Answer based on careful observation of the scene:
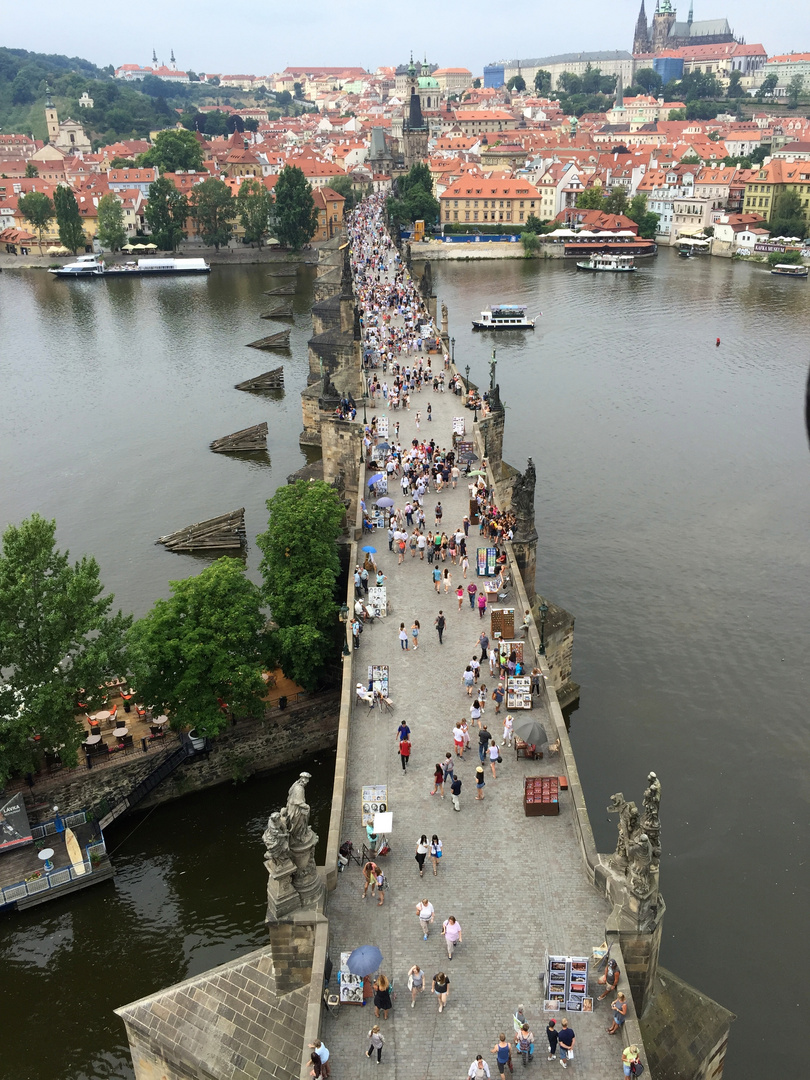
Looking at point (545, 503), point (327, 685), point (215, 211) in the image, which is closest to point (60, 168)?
point (215, 211)

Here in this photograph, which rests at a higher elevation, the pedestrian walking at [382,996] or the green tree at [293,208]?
the green tree at [293,208]

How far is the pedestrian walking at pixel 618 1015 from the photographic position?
16.0 meters

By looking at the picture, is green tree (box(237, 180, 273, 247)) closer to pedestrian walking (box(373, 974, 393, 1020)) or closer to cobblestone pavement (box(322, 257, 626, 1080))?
cobblestone pavement (box(322, 257, 626, 1080))

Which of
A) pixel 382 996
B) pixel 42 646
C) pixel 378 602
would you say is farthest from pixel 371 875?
pixel 42 646

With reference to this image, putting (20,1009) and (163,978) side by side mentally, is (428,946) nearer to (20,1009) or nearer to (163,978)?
(163,978)

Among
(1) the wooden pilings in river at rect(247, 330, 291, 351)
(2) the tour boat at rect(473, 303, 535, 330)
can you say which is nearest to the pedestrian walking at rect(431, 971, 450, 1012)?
(1) the wooden pilings in river at rect(247, 330, 291, 351)

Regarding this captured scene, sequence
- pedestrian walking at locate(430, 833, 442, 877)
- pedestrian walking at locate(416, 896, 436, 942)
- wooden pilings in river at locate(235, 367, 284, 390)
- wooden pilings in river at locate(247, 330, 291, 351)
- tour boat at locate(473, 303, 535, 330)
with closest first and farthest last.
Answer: pedestrian walking at locate(416, 896, 436, 942), pedestrian walking at locate(430, 833, 442, 877), wooden pilings in river at locate(235, 367, 284, 390), wooden pilings in river at locate(247, 330, 291, 351), tour boat at locate(473, 303, 535, 330)

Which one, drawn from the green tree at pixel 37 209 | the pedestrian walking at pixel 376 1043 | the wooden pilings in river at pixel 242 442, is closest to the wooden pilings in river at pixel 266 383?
the wooden pilings in river at pixel 242 442

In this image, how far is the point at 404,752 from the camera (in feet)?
74.5

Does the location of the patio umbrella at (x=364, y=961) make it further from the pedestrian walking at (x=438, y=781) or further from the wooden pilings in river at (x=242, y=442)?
the wooden pilings in river at (x=242, y=442)

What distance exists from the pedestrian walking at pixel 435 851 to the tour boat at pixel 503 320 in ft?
257

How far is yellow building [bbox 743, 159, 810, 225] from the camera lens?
13575 centimetres

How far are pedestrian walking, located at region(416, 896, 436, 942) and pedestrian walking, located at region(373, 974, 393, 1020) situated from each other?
1.58 meters

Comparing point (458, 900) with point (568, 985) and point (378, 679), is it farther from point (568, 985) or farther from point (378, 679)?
point (378, 679)
